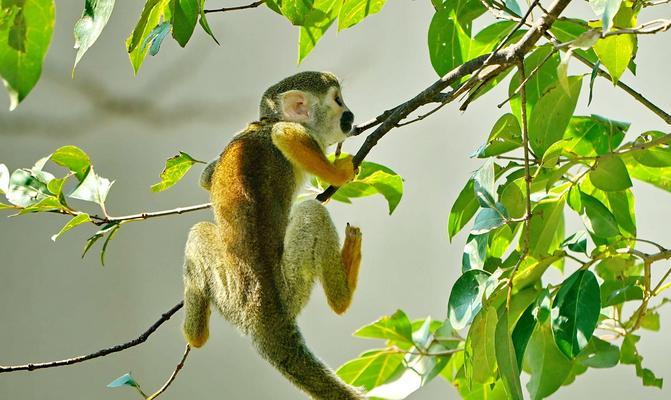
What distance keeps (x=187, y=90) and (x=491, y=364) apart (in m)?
3.11

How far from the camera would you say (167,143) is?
4.13 meters

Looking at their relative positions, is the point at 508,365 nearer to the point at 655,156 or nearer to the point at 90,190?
the point at 655,156

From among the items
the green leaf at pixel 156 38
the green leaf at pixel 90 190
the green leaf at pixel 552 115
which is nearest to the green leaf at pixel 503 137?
the green leaf at pixel 552 115

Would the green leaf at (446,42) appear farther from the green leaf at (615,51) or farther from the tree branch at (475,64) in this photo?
the green leaf at (615,51)

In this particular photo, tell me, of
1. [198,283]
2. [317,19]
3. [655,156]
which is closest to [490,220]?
[655,156]

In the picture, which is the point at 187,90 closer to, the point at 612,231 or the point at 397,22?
the point at 397,22

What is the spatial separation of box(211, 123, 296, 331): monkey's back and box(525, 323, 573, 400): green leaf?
23.8 inches

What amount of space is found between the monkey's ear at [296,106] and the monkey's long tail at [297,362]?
0.59m

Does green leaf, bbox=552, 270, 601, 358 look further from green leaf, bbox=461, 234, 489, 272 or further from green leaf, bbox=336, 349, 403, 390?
green leaf, bbox=336, 349, 403, 390

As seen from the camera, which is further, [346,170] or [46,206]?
[346,170]

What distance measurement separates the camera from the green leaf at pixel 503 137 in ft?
4.75

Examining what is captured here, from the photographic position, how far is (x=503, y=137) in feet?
4.86

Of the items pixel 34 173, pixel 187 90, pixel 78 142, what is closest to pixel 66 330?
pixel 78 142

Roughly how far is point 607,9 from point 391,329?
45.1 inches
